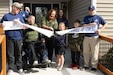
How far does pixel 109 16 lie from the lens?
6883 mm

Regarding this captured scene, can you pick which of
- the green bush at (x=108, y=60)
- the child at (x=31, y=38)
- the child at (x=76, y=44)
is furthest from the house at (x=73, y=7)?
the child at (x=31, y=38)

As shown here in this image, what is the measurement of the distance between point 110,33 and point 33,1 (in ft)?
16.7

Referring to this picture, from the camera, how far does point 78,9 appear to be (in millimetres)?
9070

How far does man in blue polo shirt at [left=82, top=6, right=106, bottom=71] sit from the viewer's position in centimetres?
578

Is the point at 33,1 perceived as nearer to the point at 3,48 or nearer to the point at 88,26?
the point at 88,26

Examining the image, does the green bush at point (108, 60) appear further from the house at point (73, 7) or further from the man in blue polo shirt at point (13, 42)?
the man in blue polo shirt at point (13, 42)

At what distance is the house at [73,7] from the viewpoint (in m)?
6.82

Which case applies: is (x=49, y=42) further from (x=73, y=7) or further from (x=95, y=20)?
(x=73, y=7)

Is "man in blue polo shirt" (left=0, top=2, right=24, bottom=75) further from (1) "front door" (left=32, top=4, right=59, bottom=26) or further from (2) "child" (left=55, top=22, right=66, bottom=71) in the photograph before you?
(1) "front door" (left=32, top=4, right=59, bottom=26)

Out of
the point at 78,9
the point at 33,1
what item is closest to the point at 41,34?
the point at 78,9

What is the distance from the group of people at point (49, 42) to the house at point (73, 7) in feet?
3.45

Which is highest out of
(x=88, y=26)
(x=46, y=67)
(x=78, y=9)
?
(x=78, y=9)

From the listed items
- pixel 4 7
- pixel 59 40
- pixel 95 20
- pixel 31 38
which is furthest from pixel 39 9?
pixel 95 20

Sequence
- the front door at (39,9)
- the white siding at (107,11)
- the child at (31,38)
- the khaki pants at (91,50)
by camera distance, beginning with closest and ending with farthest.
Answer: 1. the child at (31,38)
2. the khaki pants at (91,50)
3. the white siding at (107,11)
4. the front door at (39,9)
